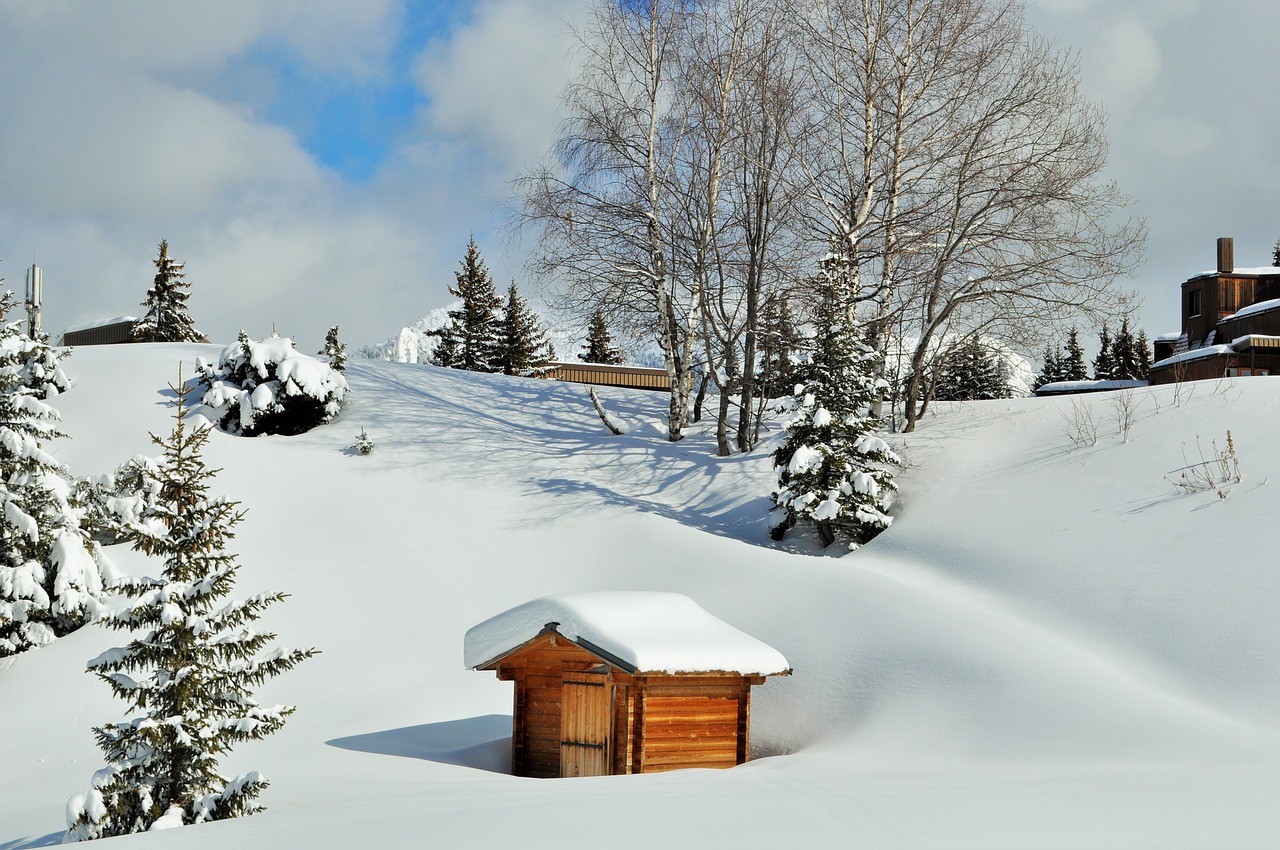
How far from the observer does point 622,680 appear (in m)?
13.0

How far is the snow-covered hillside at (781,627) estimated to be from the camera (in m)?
8.84

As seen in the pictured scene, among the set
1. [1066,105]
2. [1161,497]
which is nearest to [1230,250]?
[1066,105]

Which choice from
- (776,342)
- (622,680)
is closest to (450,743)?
(622,680)

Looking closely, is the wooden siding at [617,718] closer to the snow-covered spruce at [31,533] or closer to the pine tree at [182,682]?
the pine tree at [182,682]

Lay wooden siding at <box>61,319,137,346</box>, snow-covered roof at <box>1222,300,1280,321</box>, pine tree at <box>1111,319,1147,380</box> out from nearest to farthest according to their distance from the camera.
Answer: snow-covered roof at <box>1222,300,1280,321</box>
wooden siding at <box>61,319,137,346</box>
pine tree at <box>1111,319,1147,380</box>

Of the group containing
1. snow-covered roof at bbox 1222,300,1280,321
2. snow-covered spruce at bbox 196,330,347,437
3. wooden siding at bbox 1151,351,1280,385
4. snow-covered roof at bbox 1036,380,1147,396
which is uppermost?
snow-covered roof at bbox 1222,300,1280,321

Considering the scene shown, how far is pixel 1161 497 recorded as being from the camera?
1777 centimetres

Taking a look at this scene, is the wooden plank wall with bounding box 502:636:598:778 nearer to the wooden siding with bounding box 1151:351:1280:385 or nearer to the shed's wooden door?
the shed's wooden door

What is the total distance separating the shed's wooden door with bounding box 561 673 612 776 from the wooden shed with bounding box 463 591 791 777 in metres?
0.01

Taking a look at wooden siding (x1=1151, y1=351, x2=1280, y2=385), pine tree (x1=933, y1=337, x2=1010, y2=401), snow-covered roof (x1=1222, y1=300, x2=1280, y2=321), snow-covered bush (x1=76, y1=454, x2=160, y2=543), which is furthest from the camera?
pine tree (x1=933, y1=337, x2=1010, y2=401)

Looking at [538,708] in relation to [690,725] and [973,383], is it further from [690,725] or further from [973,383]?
[973,383]

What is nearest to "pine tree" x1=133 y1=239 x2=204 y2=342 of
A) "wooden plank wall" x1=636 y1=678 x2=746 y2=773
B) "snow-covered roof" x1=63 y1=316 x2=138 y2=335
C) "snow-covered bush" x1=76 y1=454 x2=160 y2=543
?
"snow-covered roof" x1=63 y1=316 x2=138 y2=335

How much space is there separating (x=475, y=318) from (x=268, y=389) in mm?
19026

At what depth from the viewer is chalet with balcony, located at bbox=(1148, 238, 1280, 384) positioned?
29.2 meters
